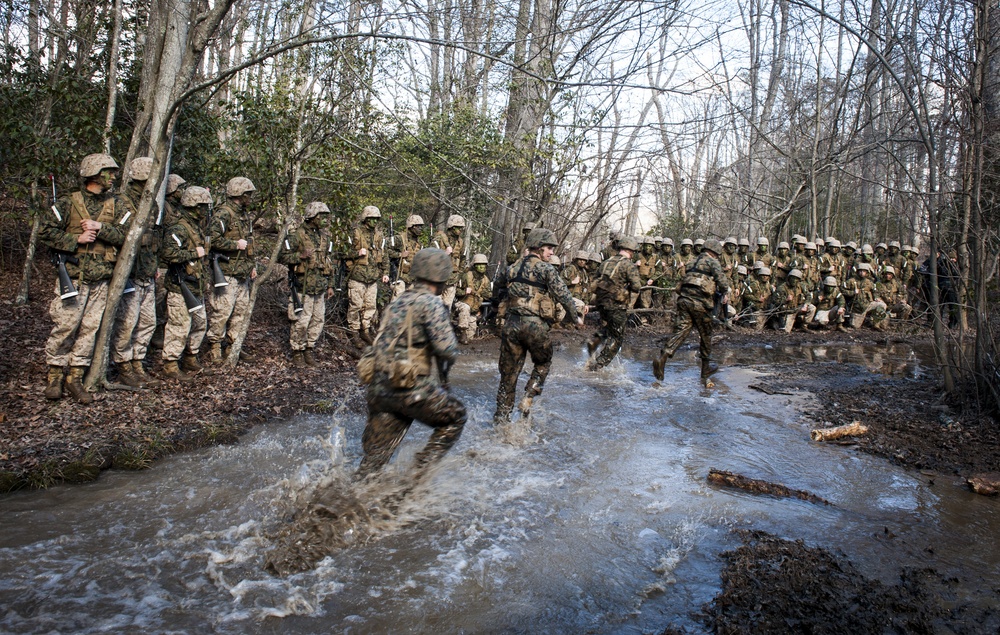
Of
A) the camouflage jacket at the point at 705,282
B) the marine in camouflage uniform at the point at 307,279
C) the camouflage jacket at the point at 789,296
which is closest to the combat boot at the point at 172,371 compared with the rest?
the marine in camouflage uniform at the point at 307,279

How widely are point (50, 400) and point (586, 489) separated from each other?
5.17 m

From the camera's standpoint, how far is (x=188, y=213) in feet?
26.0

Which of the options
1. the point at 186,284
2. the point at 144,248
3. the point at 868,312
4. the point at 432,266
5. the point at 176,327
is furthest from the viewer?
the point at 868,312

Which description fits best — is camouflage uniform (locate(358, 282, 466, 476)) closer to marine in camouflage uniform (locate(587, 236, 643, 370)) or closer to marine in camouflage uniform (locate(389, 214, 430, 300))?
marine in camouflage uniform (locate(587, 236, 643, 370))

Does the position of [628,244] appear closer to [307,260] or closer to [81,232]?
[307,260]

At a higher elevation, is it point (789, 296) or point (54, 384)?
point (789, 296)

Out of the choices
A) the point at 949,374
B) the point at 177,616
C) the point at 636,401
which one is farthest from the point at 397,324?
the point at 949,374

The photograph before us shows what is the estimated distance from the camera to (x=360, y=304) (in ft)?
34.7

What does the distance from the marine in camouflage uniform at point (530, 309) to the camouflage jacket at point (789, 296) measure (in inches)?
425

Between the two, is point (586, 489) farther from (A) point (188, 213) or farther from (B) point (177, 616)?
(A) point (188, 213)

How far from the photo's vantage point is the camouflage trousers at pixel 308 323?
29.9ft

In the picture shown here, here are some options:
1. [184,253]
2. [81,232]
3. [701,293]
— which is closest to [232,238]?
[184,253]

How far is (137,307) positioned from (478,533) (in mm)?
4966

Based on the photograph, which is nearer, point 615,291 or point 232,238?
point 232,238
